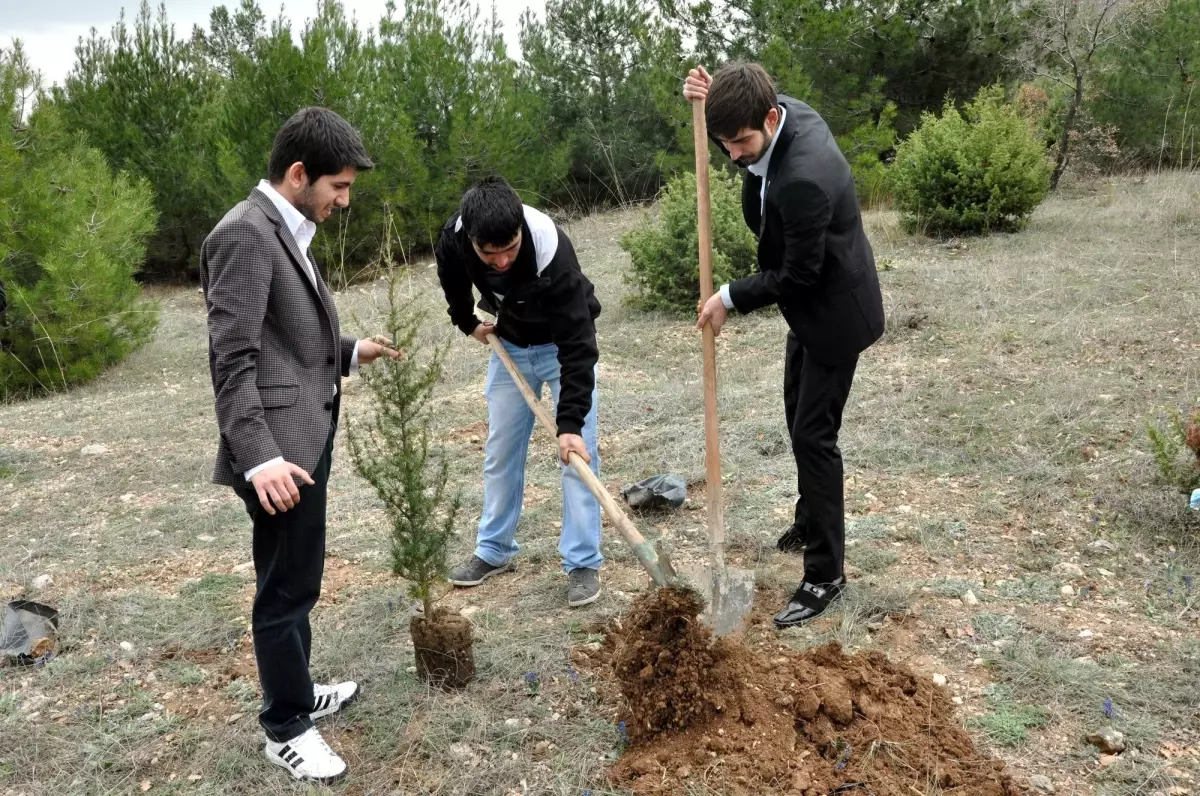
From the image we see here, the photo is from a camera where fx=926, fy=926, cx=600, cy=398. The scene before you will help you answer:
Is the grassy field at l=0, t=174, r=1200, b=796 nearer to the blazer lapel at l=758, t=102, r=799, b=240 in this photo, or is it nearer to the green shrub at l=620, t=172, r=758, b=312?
the green shrub at l=620, t=172, r=758, b=312

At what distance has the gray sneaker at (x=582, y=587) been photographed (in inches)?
134

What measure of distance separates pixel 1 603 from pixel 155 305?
6.31 meters

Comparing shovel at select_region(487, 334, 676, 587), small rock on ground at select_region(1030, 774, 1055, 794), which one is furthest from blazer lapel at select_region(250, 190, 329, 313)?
small rock on ground at select_region(1030, 774, 1055, 794)

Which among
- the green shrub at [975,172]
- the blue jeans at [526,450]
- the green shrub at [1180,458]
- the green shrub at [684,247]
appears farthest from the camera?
the green shrub at [975,172]

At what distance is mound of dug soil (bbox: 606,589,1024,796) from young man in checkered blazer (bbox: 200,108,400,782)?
34.7 inches

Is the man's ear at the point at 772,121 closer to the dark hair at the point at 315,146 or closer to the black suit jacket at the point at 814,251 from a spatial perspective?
the black suit jacket at the point at 814,251

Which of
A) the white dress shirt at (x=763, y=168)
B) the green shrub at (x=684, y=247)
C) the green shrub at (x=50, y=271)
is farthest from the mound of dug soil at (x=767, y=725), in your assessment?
the green shrub at (x=50, y=271)

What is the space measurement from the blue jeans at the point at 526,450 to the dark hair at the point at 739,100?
1.00 m

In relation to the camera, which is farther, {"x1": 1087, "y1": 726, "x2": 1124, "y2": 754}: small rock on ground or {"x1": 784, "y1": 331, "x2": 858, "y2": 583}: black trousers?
{"x1": 784, "y1": 331, "x2": 858, "y2": 583}: black trousers

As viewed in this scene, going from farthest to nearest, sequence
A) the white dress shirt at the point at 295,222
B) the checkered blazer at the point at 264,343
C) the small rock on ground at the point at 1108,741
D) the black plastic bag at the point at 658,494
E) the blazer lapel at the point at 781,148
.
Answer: the black plastic bag at the point at 658,494 < the blazer lapel at the point at 781,148 < the small rock on ground at the point at 1108,741 < the white dress shirt at the point at 295,222 < the checkered blazer at the point at 264,343

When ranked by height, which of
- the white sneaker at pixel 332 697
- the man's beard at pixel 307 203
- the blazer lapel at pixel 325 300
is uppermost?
the man's beard at pixel 307 203

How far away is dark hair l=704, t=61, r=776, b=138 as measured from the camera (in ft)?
9.14

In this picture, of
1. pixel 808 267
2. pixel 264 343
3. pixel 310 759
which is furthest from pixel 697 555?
pixel 264 343

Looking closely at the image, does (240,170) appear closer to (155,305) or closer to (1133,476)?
(155,305)
